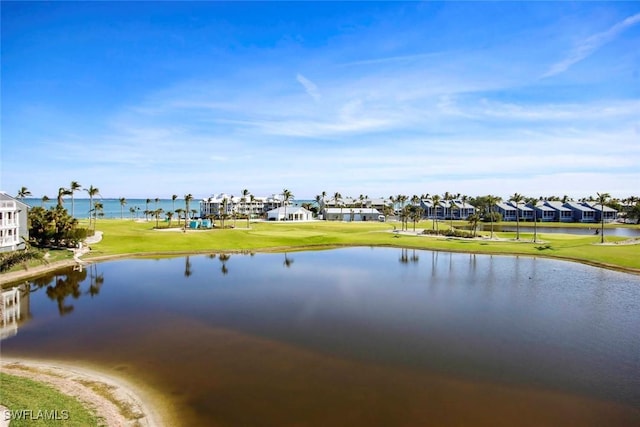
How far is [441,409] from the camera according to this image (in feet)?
59.9

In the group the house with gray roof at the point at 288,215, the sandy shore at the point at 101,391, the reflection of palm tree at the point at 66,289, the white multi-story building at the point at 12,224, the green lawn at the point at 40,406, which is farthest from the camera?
the house with gray roof at the point at 288,215

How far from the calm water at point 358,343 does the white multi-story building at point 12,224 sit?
11.3 m

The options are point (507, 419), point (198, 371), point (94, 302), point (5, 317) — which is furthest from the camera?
point (94, 302)

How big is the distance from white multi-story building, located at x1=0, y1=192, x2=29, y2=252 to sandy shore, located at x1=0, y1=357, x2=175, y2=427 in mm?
36268

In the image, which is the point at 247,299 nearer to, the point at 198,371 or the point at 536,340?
the point at 198,371

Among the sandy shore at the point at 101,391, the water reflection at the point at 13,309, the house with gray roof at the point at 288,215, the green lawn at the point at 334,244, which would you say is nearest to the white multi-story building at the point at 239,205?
the house with gray roof at the point at 288,215

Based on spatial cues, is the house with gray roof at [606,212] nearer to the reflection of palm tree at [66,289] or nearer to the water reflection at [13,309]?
the reflection of palm tree at [66,289]

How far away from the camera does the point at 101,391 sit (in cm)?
1900

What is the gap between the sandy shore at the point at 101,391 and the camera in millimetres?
16859

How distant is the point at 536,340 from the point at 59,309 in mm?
39968

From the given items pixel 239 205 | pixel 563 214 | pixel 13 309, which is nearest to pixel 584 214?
pixel 563 214

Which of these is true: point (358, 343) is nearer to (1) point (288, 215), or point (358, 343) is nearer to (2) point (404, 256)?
(2) point (404, 256)

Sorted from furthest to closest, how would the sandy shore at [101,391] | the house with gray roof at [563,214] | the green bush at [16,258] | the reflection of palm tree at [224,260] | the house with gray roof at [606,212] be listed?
the house with gray roof at [563,214], the house with gray roof at [606,212], the reflection of palm tree at [224,260], the green bush at [16,258], the sandy shore at [101,391]

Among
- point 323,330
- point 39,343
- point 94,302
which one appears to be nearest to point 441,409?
point 323,330
